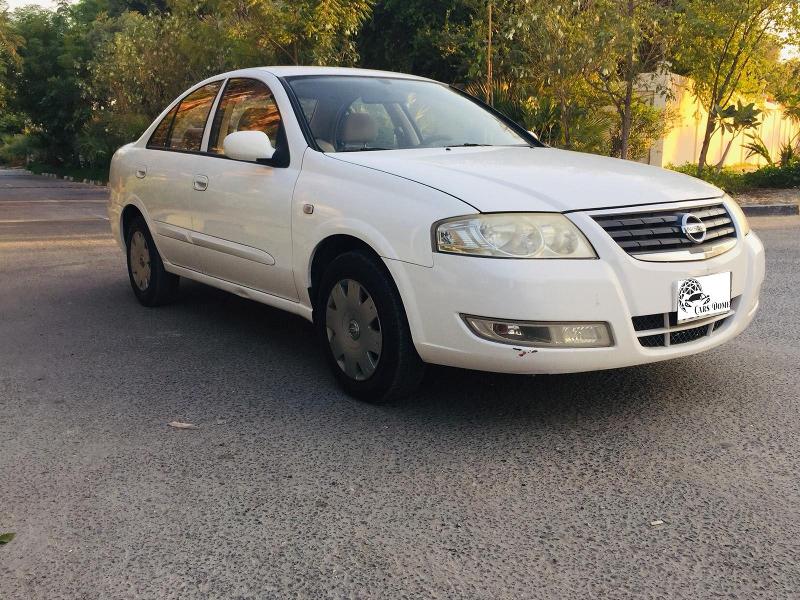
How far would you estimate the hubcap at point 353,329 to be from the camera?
4.12m

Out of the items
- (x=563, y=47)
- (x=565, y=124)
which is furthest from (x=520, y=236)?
(x=565, y=124)

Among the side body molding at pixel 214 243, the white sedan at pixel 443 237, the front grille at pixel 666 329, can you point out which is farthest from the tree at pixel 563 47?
the front grille at pixel 666 329

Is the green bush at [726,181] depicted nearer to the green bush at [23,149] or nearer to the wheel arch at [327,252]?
the wheel arch at [327,252]

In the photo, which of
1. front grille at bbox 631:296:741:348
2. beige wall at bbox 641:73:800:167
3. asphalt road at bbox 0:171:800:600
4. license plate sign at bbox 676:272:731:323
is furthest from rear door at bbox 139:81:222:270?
beige wall at bbox 641:73:800:167

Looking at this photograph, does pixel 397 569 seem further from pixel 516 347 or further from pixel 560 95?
pixel 560 95

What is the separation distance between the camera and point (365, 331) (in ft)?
13.7

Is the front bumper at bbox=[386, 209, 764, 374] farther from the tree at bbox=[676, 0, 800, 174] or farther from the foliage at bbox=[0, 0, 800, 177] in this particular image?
Result: the tree at bbox=[676, 0, 800, 174]

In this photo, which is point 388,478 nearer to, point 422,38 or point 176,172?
point 176,172

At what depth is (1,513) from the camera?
3111mm

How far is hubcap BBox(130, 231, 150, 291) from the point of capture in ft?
21.3

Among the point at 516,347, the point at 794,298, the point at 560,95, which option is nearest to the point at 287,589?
the point at 516,347

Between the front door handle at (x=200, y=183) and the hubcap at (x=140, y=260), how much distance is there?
1119mm

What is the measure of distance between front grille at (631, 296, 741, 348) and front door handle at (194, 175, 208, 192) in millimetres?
2856

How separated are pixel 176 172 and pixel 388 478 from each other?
3169 mm
